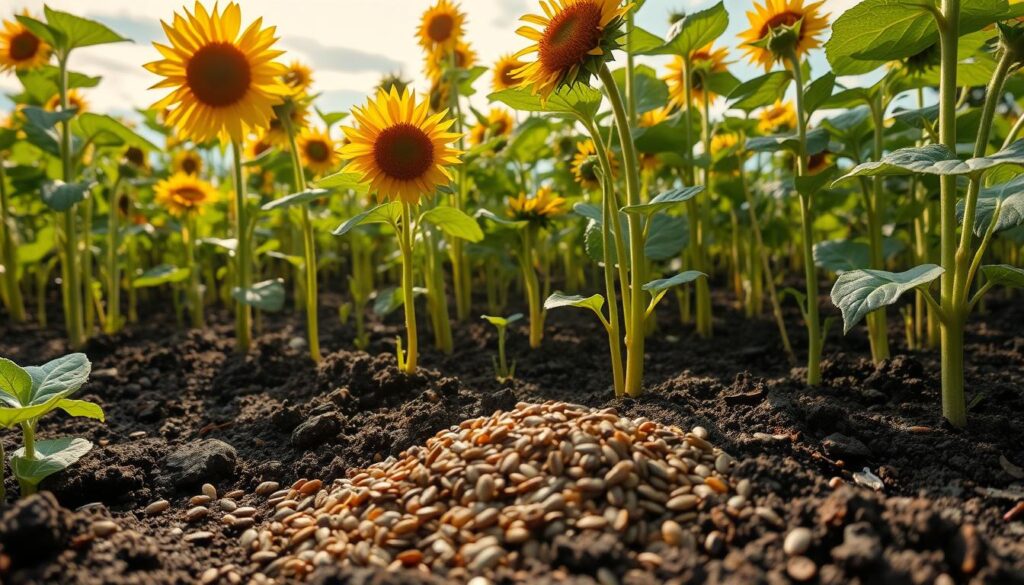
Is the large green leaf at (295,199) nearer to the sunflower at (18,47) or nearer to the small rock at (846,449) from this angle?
the small rock at (846,449)

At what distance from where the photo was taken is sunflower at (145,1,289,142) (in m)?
2.78

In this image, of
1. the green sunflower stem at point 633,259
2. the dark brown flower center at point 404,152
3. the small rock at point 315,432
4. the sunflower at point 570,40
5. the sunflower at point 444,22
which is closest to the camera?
the sunflower at point 570,40

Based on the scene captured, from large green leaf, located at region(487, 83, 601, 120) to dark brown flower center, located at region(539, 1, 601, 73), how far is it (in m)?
0.14

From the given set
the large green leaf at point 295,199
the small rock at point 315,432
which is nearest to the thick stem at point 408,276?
the large green leaf at point 295,199

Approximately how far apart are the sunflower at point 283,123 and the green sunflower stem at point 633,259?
1471mm

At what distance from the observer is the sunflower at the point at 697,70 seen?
3.46 meters

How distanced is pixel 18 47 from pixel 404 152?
2913 mm

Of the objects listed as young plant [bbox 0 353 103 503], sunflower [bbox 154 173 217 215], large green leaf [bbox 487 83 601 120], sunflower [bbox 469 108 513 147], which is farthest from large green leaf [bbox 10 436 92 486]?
sunflower [bbox 469 108 513 147]

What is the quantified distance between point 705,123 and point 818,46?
61cm

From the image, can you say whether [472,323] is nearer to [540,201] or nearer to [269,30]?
[540,201]

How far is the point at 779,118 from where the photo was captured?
418 cm

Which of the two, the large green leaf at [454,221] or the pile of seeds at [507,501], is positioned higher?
the large green leaf at [454,221]

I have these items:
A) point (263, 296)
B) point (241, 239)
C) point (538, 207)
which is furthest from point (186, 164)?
point (538, 207)

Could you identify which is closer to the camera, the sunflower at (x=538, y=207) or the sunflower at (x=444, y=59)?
the sunflower at (x=538, y=207)
